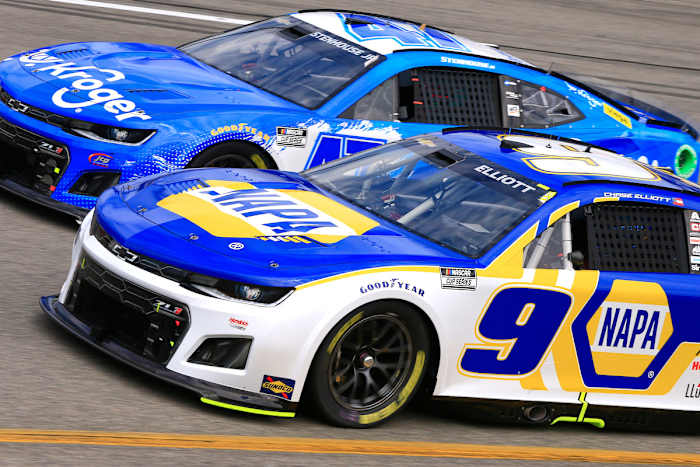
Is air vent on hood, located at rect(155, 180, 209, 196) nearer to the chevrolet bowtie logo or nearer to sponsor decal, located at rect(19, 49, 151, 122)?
sponsor decal, located at rect(19, 49, 151, 122)

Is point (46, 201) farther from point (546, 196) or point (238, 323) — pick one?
point (546, 196)

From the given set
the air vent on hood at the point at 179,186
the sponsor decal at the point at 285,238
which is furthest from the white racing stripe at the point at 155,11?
the sponsor decal at the point at 285,238

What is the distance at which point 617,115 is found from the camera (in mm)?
9141

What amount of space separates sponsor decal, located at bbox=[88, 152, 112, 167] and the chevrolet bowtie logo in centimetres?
Result: 65

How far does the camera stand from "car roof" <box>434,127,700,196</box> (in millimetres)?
5852

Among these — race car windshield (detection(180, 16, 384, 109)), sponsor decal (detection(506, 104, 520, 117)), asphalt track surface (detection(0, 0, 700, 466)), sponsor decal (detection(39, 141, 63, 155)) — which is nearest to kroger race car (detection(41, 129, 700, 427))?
asphalt track surface (detection(0, 0, 700, 466))

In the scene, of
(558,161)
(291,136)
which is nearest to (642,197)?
(558,161)

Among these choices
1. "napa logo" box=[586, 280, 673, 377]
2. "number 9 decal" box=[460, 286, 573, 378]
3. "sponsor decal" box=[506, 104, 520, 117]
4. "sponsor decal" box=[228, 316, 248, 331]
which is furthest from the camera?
"sponsor decal" box=[506, 104, 520, 117]

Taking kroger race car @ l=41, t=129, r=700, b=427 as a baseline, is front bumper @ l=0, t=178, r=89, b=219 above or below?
below

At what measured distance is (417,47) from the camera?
27.5ft

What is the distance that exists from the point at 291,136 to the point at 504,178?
2.22 m

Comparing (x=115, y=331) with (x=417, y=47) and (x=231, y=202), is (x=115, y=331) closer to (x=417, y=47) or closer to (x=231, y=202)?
(x=231, y=202)

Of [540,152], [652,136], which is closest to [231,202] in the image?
[540,152]

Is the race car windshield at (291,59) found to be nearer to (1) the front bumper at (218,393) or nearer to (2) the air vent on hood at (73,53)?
(2) the air vent on hood at (73,53)
